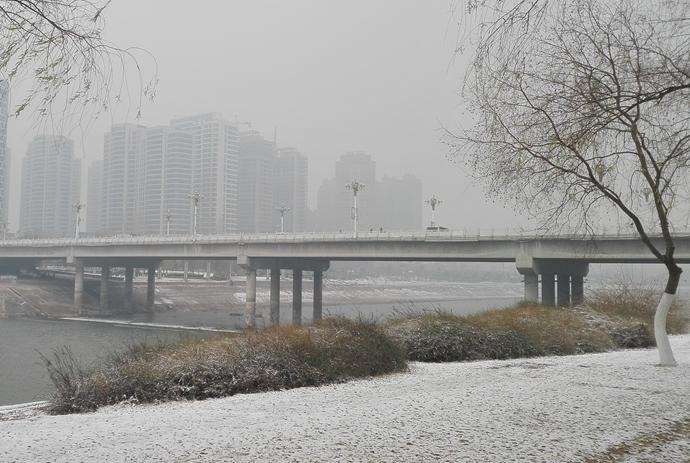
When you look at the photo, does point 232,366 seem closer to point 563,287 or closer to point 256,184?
point 563,287

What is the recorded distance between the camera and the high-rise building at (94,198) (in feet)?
179

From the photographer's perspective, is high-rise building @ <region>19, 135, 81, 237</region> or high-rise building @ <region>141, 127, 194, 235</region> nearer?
high-rise building @ <region>19, 135, 81, 237</region>

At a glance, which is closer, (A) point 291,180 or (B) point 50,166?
(B) point 50,166

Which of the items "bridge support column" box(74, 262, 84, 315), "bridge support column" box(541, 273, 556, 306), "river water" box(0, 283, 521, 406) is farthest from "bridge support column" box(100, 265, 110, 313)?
"bridge support column" box(541, 273, 556, 306)

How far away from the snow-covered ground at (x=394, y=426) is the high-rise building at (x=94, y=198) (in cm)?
3162

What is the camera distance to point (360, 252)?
53594 millimetres

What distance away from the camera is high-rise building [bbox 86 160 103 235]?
54.6 meters

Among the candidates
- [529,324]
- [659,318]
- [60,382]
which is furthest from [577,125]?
[60,382]

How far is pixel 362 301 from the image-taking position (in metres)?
115

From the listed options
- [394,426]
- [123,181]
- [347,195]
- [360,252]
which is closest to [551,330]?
[394,426]

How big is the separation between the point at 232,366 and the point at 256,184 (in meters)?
110

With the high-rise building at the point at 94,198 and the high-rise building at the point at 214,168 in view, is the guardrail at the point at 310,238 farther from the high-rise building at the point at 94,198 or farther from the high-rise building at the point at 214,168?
the high-rise building at the point at 214,168

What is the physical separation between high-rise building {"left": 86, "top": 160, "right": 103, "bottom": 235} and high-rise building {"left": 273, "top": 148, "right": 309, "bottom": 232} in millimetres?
34928

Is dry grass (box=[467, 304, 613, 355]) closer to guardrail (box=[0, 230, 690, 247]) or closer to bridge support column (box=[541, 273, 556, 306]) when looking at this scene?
guardrail (box=[0, 230, 690, 247])
